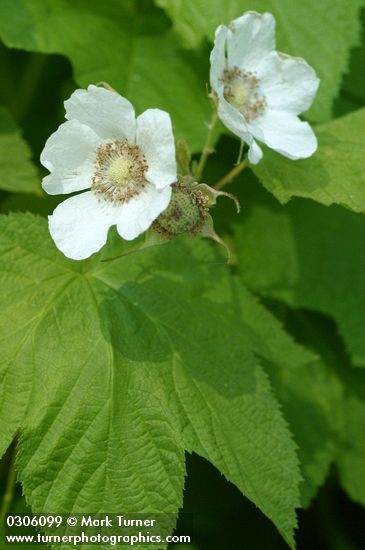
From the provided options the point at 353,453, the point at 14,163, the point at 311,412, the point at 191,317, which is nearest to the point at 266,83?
the point at 191,317

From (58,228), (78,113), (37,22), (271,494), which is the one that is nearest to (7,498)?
(271,494)

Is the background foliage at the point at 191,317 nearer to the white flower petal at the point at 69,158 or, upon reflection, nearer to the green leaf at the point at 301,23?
the green leaf at the point at 301,23

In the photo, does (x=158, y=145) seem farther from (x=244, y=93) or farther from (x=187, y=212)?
(x=244, y=93)

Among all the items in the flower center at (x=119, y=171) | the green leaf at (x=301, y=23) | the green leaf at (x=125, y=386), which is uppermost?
the green leaf at (x=301, y=23)

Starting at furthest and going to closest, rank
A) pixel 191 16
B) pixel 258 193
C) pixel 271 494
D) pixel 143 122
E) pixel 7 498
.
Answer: pixel 258 193, pixel 191 16, pixel 7 498, pixel 271 494, pixel 143 122

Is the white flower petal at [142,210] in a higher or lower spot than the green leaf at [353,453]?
higher

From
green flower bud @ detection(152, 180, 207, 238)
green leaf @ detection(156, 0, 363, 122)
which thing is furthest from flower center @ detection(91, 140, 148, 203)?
green leaf @ detection(156, 0, 363, 122)

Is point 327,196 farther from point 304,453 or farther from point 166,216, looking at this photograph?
point 304,453

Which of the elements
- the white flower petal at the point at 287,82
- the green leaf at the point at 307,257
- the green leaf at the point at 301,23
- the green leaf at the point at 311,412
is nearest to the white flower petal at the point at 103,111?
the white flower petal at the point at 287,82
